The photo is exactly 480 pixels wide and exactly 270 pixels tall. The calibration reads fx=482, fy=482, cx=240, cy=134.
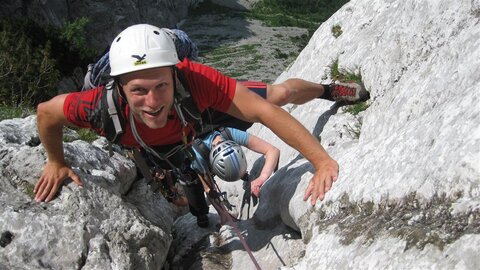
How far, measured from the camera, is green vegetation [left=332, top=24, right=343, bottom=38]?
971 centimetres

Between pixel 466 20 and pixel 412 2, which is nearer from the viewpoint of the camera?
pixel 466 20

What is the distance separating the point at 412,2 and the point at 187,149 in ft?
12.7

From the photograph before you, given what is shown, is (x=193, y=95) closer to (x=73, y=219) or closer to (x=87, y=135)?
(x=73, y=219)

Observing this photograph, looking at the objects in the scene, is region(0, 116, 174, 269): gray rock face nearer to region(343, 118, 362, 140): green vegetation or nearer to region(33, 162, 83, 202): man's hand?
region(33, 162, 83, 202): man's hand

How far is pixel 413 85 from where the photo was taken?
5516mm

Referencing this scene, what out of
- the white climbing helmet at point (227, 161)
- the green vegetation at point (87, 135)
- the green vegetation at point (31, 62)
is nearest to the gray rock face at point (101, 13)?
the green vegetation at point (31, 62)

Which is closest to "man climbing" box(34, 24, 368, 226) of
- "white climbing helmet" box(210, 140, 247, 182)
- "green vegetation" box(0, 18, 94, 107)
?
"white climbing helmet" box(210, 140, 247, 182)

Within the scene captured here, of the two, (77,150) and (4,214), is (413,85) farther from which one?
(4,214)

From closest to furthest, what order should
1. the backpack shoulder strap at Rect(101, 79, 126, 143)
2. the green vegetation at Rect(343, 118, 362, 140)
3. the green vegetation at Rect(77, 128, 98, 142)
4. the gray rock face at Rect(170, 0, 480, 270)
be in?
the gray rock face at Rect(170, 0, 480, 270) < the backpack shoulder strap at Rect(101, 79, 126, 143) < the green vegetation at Rect(343, 118, 362, 140) < the green vegetation at Rect(77, 128, 98, 142)

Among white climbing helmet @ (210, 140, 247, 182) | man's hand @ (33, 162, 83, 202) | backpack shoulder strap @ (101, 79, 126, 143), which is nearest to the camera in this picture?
backpack shoulder strap @ (101, 79, 126, 143)

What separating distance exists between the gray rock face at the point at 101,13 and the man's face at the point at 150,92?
38679 mm

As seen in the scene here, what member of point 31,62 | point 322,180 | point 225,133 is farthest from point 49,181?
point 31,62

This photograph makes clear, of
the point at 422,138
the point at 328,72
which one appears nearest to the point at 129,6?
the point at 328,72

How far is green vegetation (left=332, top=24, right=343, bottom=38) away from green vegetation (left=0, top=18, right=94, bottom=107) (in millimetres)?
6750
